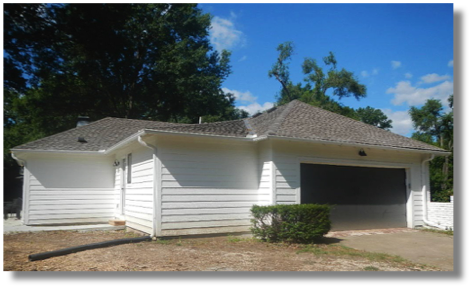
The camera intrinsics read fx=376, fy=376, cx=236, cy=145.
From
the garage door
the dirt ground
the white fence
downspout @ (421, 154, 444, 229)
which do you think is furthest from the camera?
downspout @ (421, 154, 444, 229)

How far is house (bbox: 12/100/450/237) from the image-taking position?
9164 mm

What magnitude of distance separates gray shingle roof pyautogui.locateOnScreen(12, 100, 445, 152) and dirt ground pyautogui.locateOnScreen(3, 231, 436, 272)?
269cm

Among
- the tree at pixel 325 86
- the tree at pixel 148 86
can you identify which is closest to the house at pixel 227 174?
the tree at pixel 148 86

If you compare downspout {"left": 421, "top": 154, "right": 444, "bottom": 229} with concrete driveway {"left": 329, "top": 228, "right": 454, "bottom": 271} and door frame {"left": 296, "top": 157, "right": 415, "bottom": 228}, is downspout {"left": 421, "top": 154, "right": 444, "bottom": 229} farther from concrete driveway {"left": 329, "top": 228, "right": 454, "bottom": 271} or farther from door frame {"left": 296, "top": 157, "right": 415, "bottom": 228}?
concrete driveway {"left": 329, "top": 228, "right": 454, "bottom": 271}

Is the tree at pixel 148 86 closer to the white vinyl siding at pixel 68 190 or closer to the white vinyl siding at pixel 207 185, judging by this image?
A: the white vinyl siding at pixel 68 190

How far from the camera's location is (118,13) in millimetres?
9953

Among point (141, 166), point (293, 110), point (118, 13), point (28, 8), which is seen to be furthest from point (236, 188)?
point (28, 8)

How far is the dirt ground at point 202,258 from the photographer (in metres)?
6.09

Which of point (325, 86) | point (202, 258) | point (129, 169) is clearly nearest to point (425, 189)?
point (202, 258)

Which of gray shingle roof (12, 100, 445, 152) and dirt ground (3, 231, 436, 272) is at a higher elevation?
gray shingle roof (12, 100, 445, 152)

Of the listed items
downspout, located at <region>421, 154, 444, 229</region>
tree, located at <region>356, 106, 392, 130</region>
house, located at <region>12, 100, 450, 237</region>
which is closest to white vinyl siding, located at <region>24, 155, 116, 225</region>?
house, located at <region>12, 100, 450, 237</region>

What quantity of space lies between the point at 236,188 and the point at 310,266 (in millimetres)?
3887

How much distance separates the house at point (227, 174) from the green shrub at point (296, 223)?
822mm
